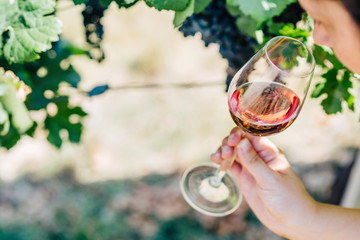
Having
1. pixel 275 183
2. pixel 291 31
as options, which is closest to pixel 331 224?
pixel 275 183

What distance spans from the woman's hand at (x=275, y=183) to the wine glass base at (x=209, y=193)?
310 mm

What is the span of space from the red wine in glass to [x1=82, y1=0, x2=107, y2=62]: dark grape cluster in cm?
57

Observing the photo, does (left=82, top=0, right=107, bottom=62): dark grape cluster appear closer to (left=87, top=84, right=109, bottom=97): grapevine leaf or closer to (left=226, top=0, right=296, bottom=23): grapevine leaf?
(left=87, top=84, right=109, bottom=97): grapevine leaf

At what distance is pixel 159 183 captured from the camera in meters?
2.76

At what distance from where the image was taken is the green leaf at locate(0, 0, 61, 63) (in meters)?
1.11

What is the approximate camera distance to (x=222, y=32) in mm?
1350

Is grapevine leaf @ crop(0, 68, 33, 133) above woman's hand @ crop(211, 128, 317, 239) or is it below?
above

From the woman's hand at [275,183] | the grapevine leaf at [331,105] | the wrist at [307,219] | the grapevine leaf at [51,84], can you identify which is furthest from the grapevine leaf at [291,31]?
the grapevine leaf at [51,84]

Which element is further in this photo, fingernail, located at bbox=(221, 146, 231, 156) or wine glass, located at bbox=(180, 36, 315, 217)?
fingernail, located at bbox=(221, 146, 231, 156)

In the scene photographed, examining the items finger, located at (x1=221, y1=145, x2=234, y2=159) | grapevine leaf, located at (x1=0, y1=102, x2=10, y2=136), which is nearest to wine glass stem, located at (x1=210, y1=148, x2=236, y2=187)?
finger, located at (x1=221, y1=145, x2=234, y2=159)

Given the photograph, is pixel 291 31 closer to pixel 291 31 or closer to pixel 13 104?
pixel 291 31

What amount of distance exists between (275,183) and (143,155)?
1.71 m

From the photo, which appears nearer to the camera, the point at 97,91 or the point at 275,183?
the point at 275,183

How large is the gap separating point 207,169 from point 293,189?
56cm
